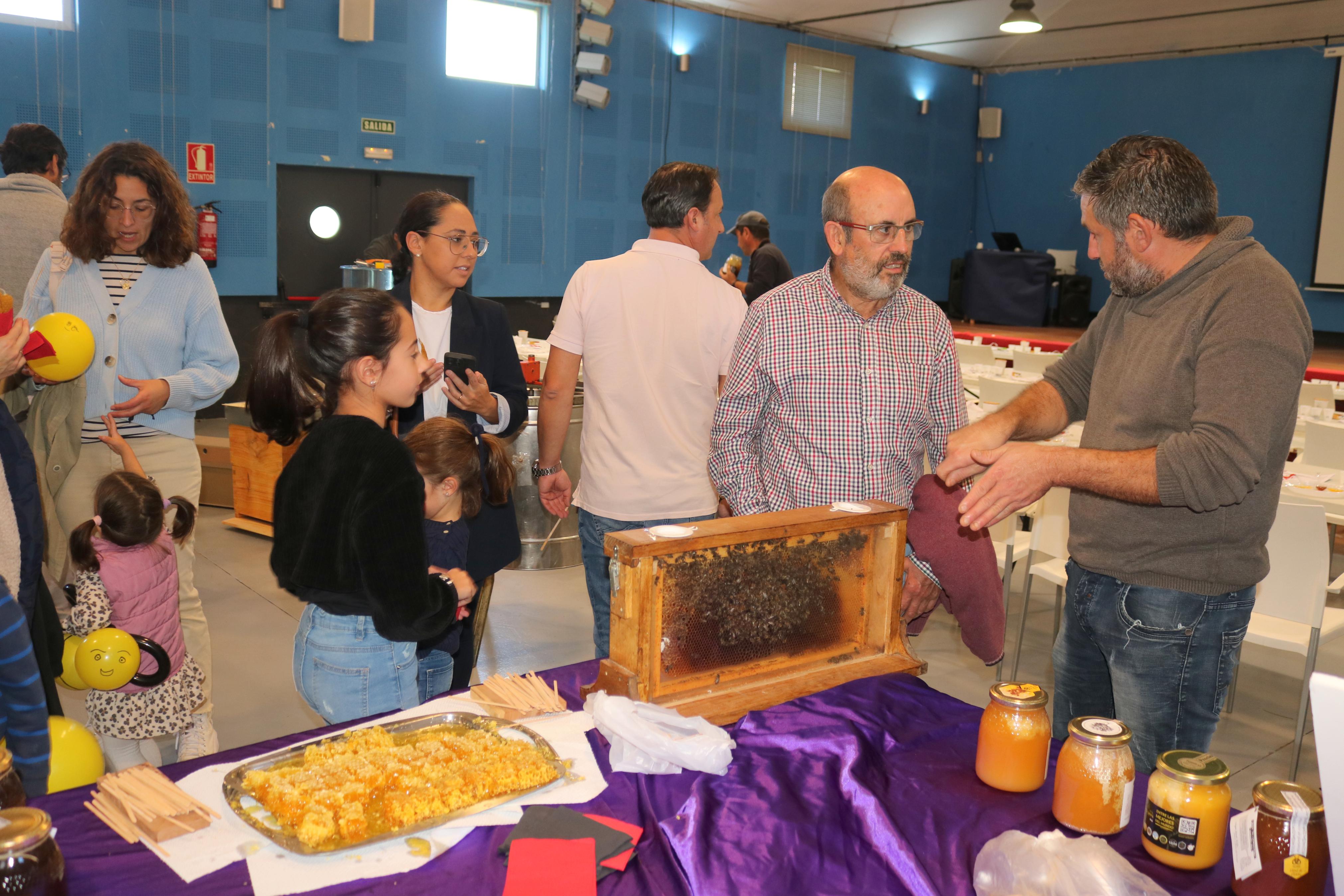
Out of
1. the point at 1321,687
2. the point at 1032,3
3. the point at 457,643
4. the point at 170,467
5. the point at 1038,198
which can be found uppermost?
the point at 1032,3

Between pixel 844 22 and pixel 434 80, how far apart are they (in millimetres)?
4836

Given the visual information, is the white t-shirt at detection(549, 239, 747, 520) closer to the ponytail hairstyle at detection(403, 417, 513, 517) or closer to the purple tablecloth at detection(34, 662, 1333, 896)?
the ponytail hairstyle at detection(403, 417, 513, 517)

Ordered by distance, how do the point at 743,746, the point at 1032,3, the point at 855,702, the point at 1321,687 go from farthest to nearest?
the point at 1032,3
the point at 855,702
the point at 743,746
the point at 1321,687

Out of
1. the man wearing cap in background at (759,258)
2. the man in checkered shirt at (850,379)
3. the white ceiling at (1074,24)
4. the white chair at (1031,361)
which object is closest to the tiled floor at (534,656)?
the man in checkered shirt at (850,379)

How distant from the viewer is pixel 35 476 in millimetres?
1821

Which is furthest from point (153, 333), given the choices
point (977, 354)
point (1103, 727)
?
point (977, 354)

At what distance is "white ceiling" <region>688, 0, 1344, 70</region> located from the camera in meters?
10.3

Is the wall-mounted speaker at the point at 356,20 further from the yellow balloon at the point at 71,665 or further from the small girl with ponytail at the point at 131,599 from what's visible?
the yellow balloon at the point at 71,665

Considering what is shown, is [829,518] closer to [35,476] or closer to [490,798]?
[490,798]

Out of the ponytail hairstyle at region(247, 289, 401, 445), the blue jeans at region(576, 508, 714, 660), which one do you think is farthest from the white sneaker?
the ponytail hairstyle at region(247, 289, 401, 445)

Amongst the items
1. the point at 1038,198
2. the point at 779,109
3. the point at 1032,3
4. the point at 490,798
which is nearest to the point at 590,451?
the point at 490,798

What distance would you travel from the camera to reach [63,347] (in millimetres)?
2490

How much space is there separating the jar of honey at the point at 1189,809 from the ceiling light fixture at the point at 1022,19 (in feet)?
30.3

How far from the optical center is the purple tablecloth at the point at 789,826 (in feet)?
4.06
